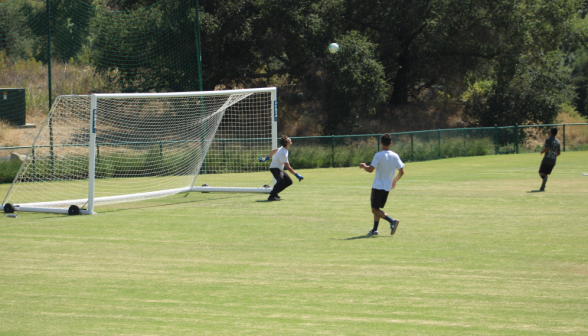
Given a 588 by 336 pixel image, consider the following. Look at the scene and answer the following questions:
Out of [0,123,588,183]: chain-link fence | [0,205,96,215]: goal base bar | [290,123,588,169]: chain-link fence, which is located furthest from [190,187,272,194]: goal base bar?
[290,123,588,169]: chain-link fence

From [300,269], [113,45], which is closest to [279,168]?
[300,269]

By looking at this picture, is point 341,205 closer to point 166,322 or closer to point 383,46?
point 166,322

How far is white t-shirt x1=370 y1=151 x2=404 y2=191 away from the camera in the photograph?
1070cm

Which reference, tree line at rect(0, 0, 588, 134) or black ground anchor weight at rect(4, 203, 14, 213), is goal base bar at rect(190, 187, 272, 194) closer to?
black ground anchor weight at rect(4, 203, 14, 213)

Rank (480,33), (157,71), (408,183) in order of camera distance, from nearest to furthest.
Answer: (408,183) < (157,71) < (480,33)

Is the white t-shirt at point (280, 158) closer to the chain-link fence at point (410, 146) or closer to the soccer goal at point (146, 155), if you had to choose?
the soccer goal at point (146, 155)

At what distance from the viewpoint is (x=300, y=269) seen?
834 cm

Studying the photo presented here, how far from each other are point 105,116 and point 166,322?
1739 centimetres

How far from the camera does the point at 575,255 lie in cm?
889

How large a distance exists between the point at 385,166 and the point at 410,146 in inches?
806

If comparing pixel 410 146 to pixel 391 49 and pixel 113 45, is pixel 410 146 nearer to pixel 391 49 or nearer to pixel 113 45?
pixel 391 49

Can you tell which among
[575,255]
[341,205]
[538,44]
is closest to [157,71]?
[341,205]

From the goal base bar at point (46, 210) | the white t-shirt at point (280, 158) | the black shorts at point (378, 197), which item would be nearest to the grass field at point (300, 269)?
the goal base bar at point (46, 210)

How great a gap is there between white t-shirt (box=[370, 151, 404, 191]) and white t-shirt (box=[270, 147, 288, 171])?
19.1ft
